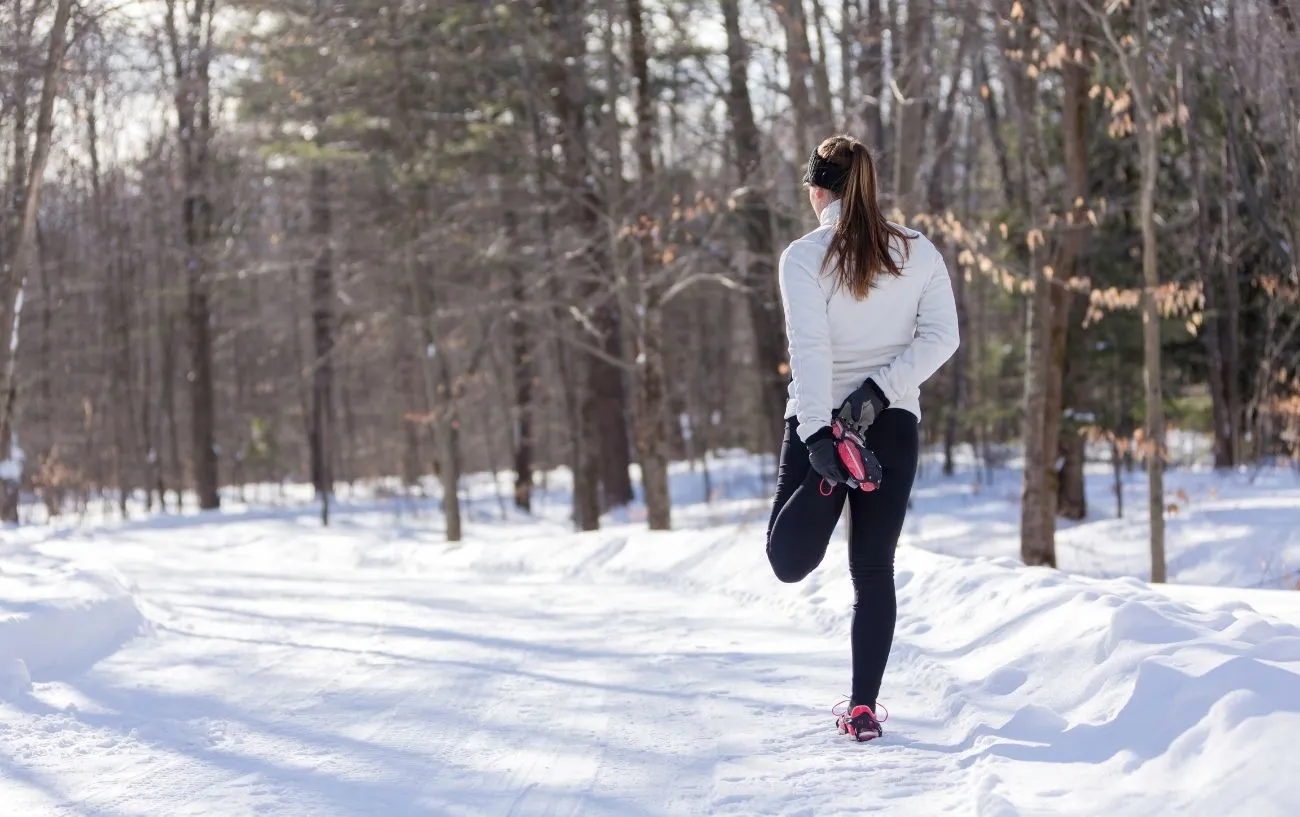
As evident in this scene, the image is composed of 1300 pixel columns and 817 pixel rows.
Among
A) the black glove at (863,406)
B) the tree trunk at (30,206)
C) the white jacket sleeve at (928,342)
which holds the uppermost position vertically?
the tree trunk at (30,206)

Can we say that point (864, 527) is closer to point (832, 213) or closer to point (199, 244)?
point (832, 213)

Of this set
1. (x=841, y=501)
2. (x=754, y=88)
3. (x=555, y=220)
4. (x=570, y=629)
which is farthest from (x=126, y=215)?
(x=841, y=501)

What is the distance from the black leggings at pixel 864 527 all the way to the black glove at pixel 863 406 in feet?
0.30

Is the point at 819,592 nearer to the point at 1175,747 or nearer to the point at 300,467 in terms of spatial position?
the point at 1175,747

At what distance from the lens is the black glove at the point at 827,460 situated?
4098 millimetres

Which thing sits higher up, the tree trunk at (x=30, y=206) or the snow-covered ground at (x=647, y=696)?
the tree trunk at (x=30, y=206)

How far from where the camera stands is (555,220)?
824 inches

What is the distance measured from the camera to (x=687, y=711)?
16.7 feet

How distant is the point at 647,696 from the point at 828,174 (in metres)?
2.32

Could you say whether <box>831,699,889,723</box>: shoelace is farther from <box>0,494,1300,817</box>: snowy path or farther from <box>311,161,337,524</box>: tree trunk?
<box>311,161,337,524</box>: tree trunk

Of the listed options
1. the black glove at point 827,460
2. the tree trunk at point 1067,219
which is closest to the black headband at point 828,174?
the black glove at point 827,460

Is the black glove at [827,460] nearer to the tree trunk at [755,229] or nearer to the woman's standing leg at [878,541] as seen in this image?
the woman's standing leg at [878,541]

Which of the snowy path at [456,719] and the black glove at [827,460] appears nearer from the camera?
the snowy path at [456,719]

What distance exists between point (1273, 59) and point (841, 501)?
6.20 m
